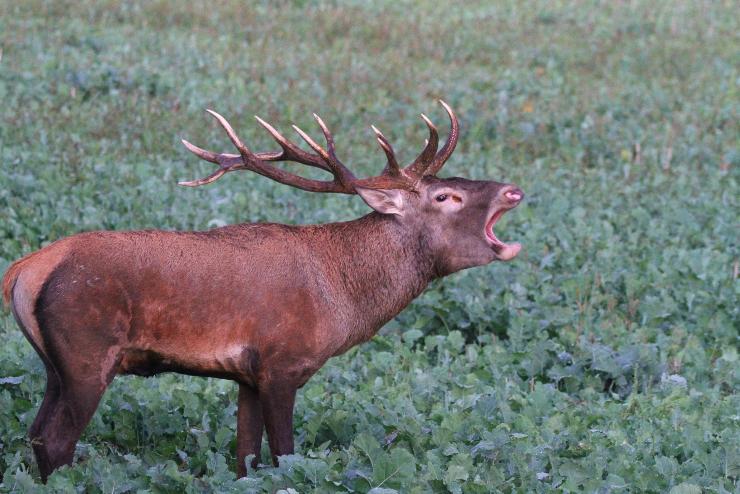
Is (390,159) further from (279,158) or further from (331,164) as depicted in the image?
(279,158)

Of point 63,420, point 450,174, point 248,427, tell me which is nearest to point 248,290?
point 248,427

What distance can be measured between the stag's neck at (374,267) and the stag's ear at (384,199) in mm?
72

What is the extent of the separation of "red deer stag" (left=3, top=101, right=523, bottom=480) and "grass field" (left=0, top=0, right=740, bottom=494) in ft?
1.14

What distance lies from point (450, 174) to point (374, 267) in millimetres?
6615

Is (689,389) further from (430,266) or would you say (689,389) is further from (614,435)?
(430,266)

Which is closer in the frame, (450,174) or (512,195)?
(512,195)

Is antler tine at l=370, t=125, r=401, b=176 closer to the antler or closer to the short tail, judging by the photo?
the antler

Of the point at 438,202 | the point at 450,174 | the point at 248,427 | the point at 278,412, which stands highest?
the point at 438,202

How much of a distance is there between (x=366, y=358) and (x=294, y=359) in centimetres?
263

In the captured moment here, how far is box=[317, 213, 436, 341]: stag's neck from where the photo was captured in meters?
5.95

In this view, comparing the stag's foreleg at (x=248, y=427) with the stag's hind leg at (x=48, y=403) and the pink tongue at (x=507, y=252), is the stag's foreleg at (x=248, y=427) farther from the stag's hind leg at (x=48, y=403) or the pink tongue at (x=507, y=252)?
the pink tongue at (x=507, y=252)

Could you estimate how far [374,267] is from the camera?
19.9 feet

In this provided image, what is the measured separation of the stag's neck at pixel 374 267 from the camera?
19.5ft

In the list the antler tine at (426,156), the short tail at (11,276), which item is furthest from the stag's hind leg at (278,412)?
the antler tine at (426,156)
